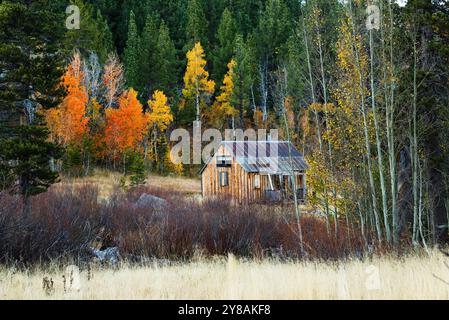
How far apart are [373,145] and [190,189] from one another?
80.5 feet

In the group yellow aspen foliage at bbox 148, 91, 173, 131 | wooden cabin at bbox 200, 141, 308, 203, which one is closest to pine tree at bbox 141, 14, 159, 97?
yellow aspen foliage at bbox 148, 91, 173, 131

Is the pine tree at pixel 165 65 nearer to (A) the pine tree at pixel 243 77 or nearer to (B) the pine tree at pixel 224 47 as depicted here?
(B) the pine tree at pixel 224 47

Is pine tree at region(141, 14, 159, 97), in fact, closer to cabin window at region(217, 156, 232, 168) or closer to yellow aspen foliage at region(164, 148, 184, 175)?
yellow aspen foliage at region(164, 148, 184, 175)

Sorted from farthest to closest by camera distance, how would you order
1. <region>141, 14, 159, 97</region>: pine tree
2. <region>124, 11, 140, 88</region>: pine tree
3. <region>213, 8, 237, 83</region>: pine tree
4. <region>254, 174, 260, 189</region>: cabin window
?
1. <region>213, 8, 237, 83</region>: pine tree
2. <region>141, 14, 159, 97</region>: pine tree
3. <region>124, 11, 140, 88</region>: pine tree
4. <region>254, 174, 260, 189</region>: cabin window

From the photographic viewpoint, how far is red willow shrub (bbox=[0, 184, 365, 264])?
1211 cm

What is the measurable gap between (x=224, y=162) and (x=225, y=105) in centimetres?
1531

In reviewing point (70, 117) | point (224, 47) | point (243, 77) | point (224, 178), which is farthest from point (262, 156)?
point (224, 47)

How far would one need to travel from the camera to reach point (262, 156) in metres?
34.2

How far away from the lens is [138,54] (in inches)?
1908

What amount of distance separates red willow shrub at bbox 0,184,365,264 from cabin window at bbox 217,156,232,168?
1618cm

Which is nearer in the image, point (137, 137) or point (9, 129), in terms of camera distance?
point (9, 129)

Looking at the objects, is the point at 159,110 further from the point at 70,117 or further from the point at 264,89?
the point at 264,89
